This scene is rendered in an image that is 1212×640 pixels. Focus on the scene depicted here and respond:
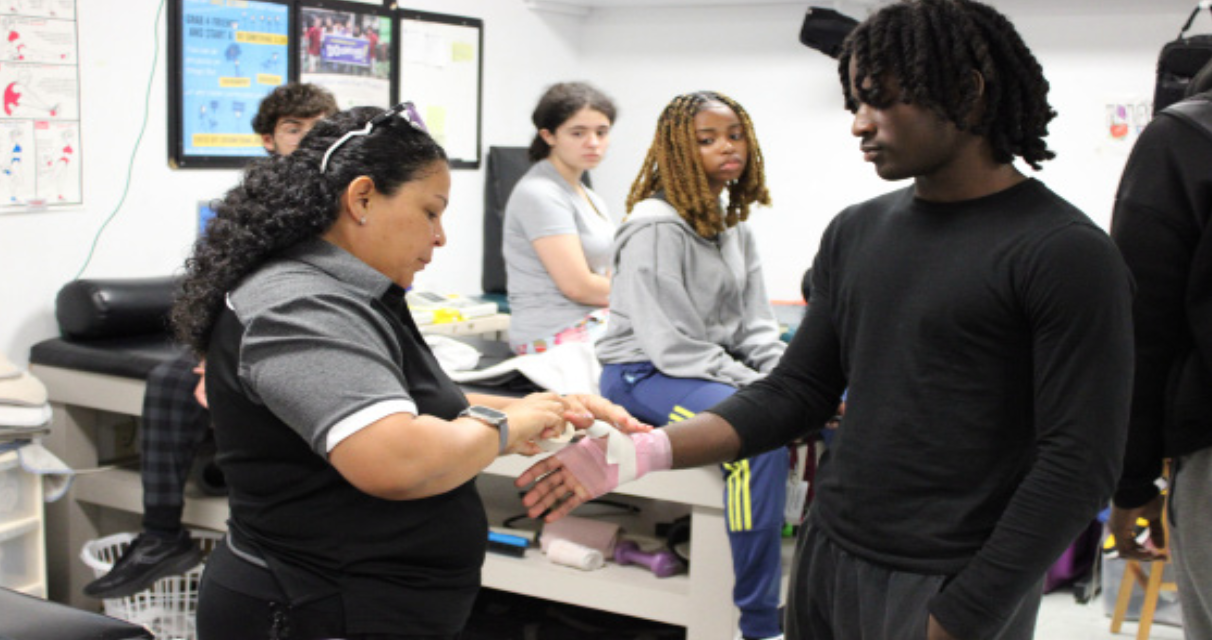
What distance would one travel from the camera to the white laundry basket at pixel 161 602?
3.18m

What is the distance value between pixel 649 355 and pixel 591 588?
63 cm

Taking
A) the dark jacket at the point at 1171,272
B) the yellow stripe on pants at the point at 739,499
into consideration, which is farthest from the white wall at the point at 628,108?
the dark jacket at the point at 1171,272

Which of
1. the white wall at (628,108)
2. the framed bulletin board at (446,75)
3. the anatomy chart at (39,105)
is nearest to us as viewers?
the anatomy chart at (39,105)

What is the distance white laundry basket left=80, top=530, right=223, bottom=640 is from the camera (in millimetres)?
3178

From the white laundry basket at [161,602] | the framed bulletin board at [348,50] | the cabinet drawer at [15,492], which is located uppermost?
the framed bulletin board at [348,50]

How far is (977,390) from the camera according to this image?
1336 millimetres

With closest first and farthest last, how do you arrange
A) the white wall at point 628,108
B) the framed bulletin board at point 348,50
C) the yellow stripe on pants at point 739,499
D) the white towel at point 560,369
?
the yellow stripe on pants at point 739,499 → the white towel at point 560,369 → the white wall at point 628,108 → the framed bulletin board at point 348,50

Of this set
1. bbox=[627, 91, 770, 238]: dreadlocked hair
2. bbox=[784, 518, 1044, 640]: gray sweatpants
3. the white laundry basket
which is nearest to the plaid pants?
the white laundry basket

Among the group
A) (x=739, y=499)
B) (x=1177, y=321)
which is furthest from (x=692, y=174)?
(x=1177, y=321)

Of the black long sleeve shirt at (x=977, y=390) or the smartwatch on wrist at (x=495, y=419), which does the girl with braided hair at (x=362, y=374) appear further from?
the black long sleeve shirt at (x=977, y=390)

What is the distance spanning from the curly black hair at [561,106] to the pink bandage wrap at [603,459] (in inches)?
89.1

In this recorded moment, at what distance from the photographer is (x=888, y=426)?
141cm

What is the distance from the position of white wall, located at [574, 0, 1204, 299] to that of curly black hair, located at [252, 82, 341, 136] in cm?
238

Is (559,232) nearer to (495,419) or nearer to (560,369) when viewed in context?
(560,369)
